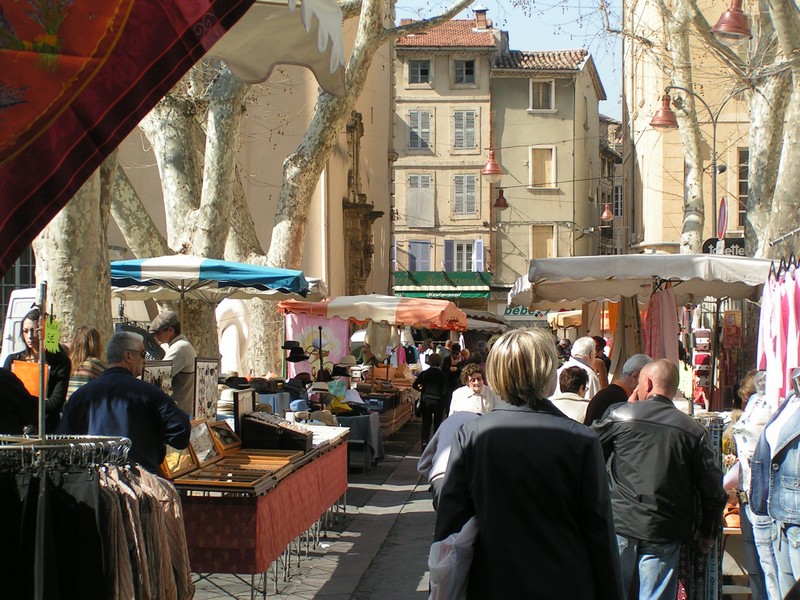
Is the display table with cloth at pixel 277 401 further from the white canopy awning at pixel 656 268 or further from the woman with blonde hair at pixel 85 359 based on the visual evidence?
the woman with blonde hair at pixel 85 359

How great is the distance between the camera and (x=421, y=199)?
55375 millimetres

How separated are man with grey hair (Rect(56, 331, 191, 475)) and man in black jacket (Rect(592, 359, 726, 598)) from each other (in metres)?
2.30

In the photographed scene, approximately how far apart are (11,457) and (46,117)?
1.56m

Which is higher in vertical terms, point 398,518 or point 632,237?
point 632,237

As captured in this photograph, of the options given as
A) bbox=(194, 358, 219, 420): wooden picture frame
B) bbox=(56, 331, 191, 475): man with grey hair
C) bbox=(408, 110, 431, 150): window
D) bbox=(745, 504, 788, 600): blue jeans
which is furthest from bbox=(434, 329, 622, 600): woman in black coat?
bbox=(408, 110, 431, 150): window

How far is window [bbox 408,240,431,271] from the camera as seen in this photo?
56125 millimetres

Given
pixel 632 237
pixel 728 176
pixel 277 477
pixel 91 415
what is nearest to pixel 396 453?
pixel 277 477

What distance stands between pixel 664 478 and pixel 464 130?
166 feet

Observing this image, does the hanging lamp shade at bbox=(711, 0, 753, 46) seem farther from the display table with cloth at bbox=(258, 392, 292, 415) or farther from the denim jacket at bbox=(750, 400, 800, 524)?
the denim jacket at bbox=(750, 400, 800, 524)

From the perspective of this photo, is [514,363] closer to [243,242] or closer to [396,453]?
[396,453]

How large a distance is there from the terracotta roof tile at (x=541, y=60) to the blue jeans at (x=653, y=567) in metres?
51.6

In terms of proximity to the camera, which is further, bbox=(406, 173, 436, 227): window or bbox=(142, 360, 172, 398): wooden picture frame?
bbox=(406, 173, 436, 227): window

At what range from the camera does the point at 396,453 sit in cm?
1730

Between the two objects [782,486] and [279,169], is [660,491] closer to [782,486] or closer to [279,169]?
[782,486]
